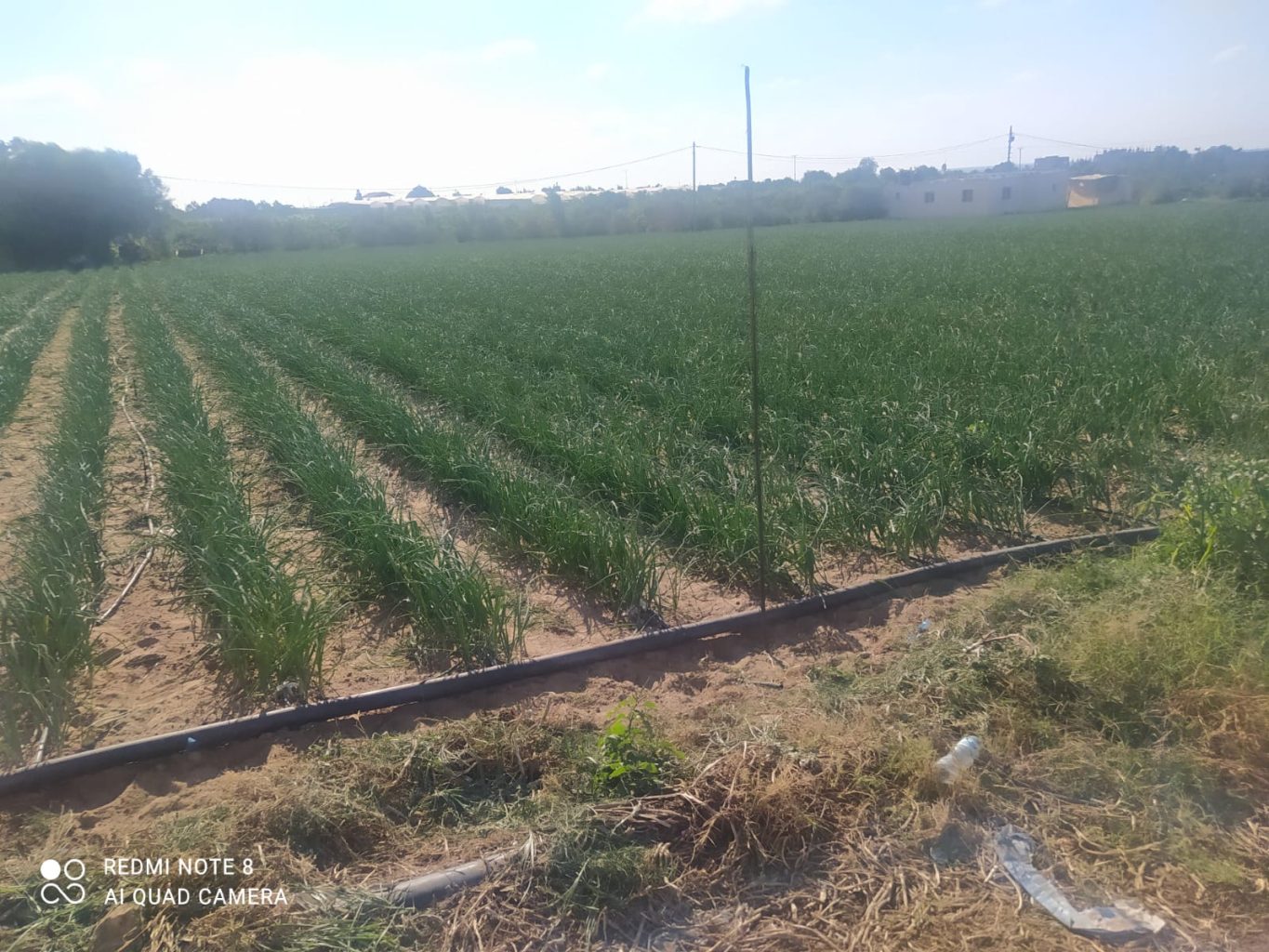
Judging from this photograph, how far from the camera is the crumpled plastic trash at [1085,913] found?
7.54 ft

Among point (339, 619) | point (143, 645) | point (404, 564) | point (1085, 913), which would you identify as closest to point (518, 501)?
point (404, 564)

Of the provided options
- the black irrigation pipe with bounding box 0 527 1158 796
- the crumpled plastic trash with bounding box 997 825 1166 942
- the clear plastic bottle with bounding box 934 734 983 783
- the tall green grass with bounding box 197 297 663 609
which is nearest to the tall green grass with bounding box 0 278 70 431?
the tall green grass with bounding box 197 297 663 609

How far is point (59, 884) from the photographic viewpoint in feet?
8.34

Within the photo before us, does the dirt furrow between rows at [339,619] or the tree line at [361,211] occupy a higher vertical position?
the tree line at [361,211]

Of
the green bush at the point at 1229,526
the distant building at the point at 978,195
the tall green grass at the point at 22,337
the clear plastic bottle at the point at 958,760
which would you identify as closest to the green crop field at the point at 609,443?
the tall green grass at the point at 22,337

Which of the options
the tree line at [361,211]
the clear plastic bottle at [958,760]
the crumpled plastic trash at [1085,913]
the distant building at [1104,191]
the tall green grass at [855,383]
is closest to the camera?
the crumpled plastic trash at [1085,913]

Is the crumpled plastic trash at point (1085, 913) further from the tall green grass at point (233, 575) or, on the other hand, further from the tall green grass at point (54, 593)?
the tall green grass at point (54, 593)

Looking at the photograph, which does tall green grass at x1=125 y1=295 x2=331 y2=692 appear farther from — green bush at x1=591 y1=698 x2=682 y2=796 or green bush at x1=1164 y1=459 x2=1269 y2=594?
green bush at x1=1164 y1=459 x2=1269 y2=594

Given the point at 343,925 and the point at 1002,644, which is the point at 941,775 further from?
the point at 343,925

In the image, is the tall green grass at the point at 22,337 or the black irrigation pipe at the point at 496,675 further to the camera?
the tall green grass at the point at 22,337

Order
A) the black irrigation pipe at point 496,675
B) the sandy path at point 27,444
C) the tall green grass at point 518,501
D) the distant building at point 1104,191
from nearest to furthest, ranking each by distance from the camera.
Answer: the black irrigation pipe at point 496,675 → the tall green grass at point 518,501 → the sandy path at point 27,444 → the distant building at point 1104,191

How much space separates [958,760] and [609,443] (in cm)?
379

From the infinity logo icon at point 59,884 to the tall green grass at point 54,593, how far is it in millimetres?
932

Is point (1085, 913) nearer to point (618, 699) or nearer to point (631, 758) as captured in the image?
point (631, 758)
